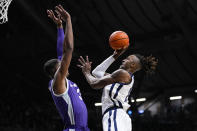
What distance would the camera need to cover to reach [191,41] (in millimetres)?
12203

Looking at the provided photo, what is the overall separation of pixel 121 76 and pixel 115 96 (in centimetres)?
27

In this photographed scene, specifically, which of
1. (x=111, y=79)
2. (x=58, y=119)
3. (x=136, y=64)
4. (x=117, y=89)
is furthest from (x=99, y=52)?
(x=111, y=79)

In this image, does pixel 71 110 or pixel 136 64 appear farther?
pixel 136 64

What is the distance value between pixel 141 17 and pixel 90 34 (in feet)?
6.34

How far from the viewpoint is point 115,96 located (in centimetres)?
484

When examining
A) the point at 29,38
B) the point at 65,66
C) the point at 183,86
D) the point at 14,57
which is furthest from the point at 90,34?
the point at 65,66

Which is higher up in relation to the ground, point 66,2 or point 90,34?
point 66,2

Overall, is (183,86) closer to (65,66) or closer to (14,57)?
(14,57)

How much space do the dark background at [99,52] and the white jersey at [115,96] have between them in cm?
713

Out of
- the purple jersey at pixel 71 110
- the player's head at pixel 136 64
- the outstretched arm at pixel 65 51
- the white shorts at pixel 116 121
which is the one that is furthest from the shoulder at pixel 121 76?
the outstretched arm at pixel 65 51

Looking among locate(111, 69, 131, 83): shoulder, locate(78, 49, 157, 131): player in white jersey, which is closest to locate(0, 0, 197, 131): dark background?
locate(78, 49, 157, 131): player in white jersey

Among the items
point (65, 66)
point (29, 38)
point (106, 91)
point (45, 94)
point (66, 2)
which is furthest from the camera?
point (45, 94)

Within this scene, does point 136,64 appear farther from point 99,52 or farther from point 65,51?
point 99,52

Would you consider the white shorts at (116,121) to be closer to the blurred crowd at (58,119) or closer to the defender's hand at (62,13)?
the defender's hand at (62,13)
